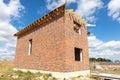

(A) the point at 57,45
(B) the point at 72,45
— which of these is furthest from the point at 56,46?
(B) the point at 72,45

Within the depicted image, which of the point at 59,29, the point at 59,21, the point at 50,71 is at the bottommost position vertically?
the point at 50,71

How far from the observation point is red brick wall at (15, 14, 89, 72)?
10.5m

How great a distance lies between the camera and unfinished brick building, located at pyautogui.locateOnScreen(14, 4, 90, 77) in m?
10.6

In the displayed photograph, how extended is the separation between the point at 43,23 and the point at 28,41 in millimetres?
3618

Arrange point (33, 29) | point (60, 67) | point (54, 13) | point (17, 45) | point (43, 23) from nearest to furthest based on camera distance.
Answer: point (60, 67) → point (54, 13) → point (43, 23) → point (33, 29) → point (17, 45)

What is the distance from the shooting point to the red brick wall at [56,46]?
10.5 m

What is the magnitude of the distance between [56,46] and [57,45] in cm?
15

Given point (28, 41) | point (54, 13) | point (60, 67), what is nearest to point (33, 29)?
point (28, 41)

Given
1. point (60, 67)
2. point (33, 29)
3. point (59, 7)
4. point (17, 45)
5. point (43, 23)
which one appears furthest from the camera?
point (17, 45)

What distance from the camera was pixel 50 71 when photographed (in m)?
11.2

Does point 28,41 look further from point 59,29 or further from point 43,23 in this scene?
point 59,29

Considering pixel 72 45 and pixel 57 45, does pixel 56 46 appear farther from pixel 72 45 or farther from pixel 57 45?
pixel 72 45

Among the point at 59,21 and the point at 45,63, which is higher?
the point at 59,21

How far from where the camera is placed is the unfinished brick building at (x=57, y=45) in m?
10.6
